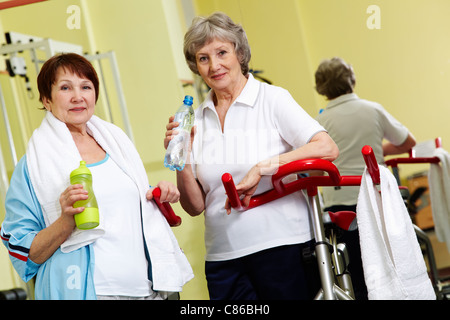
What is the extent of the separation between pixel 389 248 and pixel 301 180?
263 millimetres

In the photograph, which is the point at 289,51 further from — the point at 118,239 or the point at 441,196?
the point at 118,239

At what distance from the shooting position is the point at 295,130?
4.42ft

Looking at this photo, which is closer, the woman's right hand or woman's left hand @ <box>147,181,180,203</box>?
the woman's right hand

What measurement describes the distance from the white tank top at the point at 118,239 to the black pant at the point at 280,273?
26 centimetres

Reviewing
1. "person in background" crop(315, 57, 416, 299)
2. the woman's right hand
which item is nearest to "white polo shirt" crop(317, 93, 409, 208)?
"person in background" crop(315, 57, 416, 299)

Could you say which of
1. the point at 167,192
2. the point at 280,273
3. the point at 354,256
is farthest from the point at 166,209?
the point at 354,256

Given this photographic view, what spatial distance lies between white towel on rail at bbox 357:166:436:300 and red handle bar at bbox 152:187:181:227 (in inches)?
18.9

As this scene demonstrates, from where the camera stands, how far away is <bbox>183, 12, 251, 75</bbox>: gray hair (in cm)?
140

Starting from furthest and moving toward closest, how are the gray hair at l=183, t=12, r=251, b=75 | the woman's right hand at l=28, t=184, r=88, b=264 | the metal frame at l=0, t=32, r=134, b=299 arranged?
the metal frame at l=0, t=32, r=134, b=299 < the gray hair at l=183, t=12, r=251, b=75 < the woman's right hand at l=28, t=184, r=88, b=264

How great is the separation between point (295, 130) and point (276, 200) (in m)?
0.19

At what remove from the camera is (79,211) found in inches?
45.9

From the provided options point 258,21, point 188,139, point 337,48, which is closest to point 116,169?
point 188,139

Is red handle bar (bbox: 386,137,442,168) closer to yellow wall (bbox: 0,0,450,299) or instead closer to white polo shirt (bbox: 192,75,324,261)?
yellow wall (bbox: 0,0,450,299)

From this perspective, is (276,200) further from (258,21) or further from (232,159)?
(258,21)
